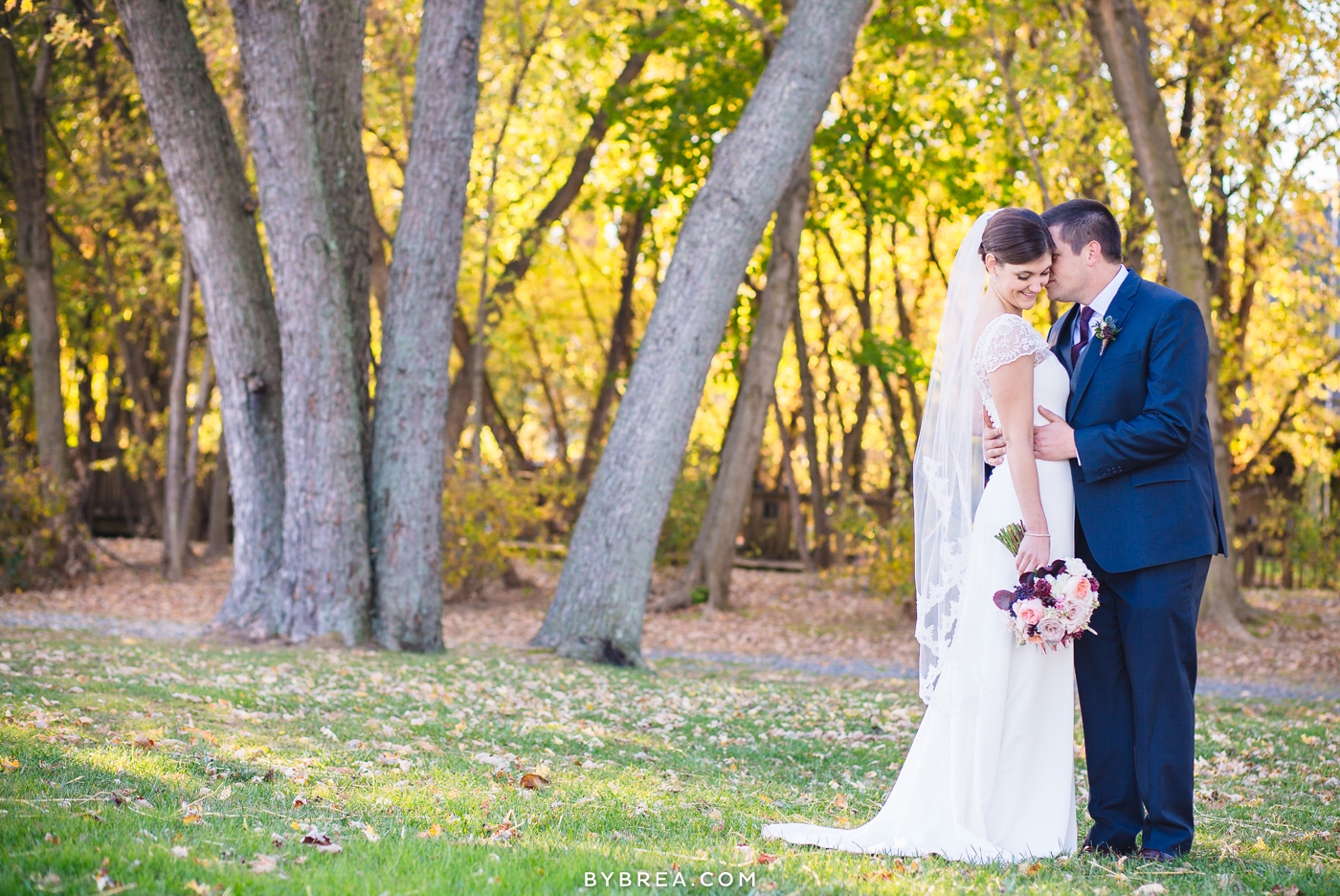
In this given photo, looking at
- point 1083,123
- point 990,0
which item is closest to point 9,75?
point 990,0

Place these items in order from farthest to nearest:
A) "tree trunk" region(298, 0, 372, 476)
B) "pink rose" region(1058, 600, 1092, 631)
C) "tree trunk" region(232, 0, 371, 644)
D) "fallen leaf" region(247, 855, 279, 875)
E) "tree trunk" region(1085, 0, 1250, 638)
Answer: "tree trunk" region(1085, 0, 1250, 638)
"tree trunk" region(298, 0, 372, 476)
"tree trunk" region(232, 0, 371, 644)
"pink rose" region(1058, 600, 1092, 631)
"fallen leaf" region(247, 855, 279, 875)

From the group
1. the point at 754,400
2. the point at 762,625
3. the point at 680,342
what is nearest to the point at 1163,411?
the point at 680,342

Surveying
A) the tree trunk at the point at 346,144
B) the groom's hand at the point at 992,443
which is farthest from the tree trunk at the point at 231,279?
the groom's hand at the point at 992,443

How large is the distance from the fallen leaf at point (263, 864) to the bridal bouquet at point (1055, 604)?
95.7 inches

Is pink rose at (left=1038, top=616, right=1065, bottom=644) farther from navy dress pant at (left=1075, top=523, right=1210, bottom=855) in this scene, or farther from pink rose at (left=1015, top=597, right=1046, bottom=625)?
navy dress pant at (left=1075, top=523, right=1210, bottom=855)

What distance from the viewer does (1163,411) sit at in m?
3.74

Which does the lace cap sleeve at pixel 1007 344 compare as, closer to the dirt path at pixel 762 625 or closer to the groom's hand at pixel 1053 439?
the groom's hand at pixel 1053 439

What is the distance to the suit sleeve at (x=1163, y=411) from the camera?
3734mm

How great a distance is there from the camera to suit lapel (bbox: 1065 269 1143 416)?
3.96 metres

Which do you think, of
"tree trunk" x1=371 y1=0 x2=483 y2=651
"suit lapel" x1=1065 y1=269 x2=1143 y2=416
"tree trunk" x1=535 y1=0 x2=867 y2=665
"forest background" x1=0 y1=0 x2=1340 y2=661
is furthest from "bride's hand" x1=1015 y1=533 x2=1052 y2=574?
"tree trunk" x1=371 y1=0 x2=483 y2=651

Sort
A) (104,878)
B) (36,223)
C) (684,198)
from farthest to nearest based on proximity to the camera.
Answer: (684,198) < (36,223) < (104,878)

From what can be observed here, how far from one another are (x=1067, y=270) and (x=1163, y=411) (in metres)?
0.65

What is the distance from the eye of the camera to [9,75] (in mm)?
15039

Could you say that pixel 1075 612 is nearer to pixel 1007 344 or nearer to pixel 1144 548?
pixel 1144 548
